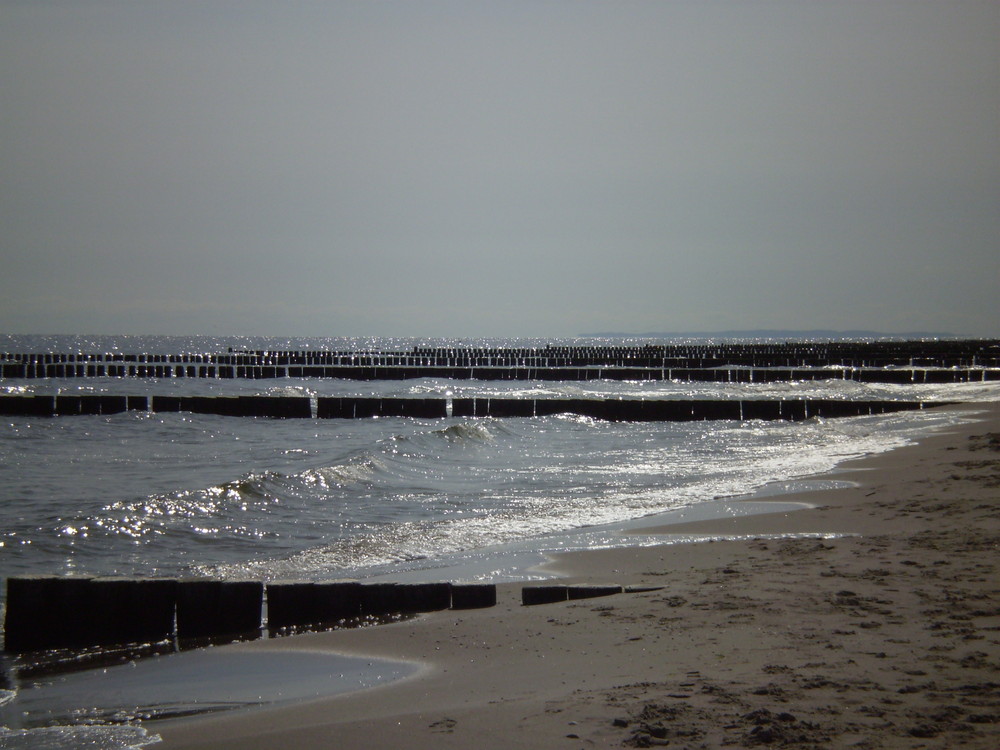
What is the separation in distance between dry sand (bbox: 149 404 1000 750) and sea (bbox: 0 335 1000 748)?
1.06 meters

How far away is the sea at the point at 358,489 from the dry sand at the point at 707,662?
3.49ft

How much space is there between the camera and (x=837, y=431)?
73.7 feet

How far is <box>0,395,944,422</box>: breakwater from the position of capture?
25844 mm

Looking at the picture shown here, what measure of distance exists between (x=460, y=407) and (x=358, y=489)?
43.9 ft

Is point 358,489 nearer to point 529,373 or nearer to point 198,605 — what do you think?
point 198,605

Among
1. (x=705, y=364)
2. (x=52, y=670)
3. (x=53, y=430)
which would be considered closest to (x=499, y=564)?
(x=52, y=670)

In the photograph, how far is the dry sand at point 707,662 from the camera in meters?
3.79

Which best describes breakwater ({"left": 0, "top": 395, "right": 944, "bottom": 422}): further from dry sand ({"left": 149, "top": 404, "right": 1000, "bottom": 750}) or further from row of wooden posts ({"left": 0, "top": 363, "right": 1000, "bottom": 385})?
row of wooden posts ({"left": 0, "top": 363, "right": 1000, "bottom": 385})

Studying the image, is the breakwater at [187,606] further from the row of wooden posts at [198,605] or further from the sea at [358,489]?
the sea at [358,489]

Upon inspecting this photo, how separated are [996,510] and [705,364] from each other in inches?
2221

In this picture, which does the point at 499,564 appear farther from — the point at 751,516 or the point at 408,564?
Result: the point at 751,516

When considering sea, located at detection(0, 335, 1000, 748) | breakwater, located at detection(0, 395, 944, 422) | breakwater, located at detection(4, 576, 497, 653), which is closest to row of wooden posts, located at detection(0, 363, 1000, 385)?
breakwater, located at detection(0, 395, 944, 422)

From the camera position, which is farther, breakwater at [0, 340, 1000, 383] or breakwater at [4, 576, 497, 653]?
breakwater at [0, 340, 1000, 383]

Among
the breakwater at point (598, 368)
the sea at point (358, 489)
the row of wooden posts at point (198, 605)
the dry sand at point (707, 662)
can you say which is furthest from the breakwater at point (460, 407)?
the breakwater at point (598, 368)
